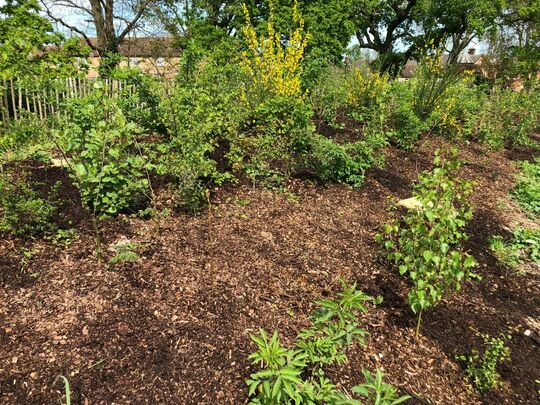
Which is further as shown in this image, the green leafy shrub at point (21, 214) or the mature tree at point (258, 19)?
the mature tree at point (258, 19)

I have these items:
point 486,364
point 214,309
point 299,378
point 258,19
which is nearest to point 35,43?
point 214,309

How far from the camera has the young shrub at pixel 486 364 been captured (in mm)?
2365

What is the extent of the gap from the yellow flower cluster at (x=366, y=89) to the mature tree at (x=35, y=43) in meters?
6.19

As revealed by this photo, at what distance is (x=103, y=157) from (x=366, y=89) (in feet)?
23.8

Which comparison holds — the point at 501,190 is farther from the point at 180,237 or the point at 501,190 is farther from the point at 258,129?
the point at 180,237

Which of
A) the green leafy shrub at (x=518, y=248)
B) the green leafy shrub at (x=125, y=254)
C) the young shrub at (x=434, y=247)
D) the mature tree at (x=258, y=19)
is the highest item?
the mature tree at (x=258, y=19)

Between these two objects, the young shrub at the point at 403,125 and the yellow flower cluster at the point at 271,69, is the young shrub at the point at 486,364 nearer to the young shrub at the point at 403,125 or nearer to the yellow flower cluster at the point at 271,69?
the yellow flower cluster at the point at 271,69

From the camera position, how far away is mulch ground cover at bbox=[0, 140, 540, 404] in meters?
2.09

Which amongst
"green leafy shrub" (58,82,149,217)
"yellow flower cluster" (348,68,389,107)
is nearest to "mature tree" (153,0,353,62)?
"yellow flower cluster" (348,68,389,107)

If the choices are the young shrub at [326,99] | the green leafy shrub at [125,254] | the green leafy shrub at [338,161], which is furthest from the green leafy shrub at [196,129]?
the young shrub at [326,99]

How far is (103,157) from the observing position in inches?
111

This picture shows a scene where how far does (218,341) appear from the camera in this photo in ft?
7.74

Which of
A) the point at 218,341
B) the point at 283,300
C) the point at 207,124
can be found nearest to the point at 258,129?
the point at 207,124

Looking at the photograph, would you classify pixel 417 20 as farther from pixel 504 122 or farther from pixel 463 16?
pixel 504 122
